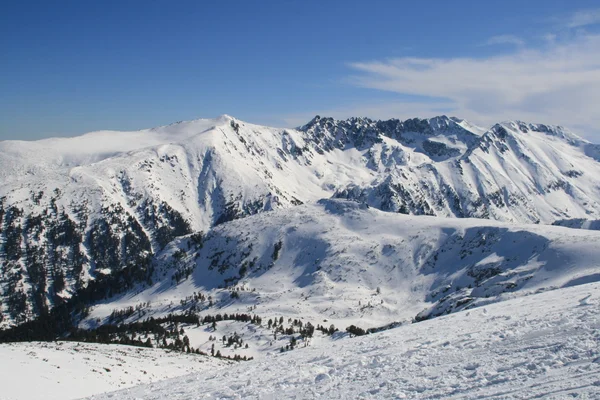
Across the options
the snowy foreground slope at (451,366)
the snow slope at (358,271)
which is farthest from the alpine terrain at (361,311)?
the snow slope at (358,271)

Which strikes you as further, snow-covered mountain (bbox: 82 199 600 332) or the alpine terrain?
snow-covered mountain (bbox: 82 199 600 332)

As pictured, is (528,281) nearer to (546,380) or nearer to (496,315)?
(496,315)

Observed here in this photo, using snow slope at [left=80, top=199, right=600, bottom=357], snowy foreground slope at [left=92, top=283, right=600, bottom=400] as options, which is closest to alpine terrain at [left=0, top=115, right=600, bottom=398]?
snowy foreground slope at [left=92, top=283, right=600, bottom=400]

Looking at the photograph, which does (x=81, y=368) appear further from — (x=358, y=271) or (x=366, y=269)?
(x=366, y=269)

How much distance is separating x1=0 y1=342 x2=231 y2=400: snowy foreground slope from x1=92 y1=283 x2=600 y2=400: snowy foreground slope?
17014 mm

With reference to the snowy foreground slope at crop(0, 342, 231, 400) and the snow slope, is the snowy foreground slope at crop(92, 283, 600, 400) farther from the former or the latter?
the snow slope

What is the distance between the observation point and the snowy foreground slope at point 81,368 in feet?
140

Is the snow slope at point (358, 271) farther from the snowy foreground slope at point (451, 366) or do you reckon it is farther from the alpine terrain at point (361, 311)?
the snowy foreground slope at point (451, 366)

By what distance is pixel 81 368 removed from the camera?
175ft

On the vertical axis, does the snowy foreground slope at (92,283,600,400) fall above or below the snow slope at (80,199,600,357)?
above

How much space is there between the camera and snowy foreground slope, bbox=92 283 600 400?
17.6 meters

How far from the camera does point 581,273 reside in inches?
4193

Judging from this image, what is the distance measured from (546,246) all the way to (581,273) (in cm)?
2906

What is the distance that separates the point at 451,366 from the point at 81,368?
155 ft
